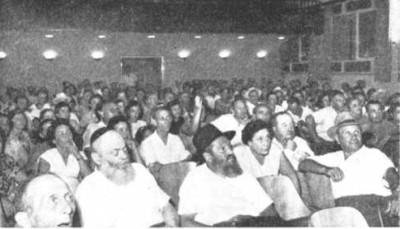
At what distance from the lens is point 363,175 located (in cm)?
450

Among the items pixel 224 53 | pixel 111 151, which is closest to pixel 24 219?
pixel 111 151

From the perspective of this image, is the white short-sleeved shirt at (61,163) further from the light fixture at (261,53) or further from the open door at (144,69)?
the light fixture at (261,53)

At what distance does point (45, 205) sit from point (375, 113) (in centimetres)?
557

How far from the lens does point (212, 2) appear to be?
15.5 metres

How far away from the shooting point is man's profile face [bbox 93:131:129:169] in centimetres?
387

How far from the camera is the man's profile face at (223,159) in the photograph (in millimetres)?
4141

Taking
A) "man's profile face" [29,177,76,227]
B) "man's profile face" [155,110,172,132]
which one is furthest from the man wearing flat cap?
"man's profile face" [155,110,172,132]

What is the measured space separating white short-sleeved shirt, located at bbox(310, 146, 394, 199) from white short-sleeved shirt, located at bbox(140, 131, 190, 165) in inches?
87.8

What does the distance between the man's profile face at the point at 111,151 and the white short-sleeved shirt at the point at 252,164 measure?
4.81ft

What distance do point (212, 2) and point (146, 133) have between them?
30.6 feet

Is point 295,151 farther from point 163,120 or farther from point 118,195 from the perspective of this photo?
point 118,195

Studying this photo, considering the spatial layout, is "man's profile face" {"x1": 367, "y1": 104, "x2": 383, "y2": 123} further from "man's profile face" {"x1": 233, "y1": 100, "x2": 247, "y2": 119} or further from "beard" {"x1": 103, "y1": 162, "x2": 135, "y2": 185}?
"beard" {"x1": 103, "y1": 162, "x2": 135, "y2": 185}

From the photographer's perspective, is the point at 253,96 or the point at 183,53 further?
the point at 183,53

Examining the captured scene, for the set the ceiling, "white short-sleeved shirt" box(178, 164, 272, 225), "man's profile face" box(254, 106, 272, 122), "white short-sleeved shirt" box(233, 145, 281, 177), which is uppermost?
the ceiling
